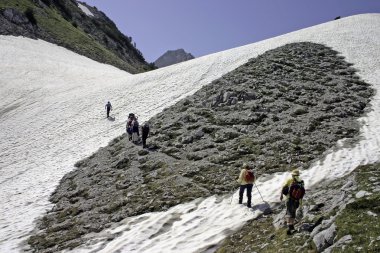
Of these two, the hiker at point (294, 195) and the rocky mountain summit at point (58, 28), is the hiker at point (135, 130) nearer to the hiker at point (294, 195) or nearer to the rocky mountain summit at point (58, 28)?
the hiker at point (294, 195)

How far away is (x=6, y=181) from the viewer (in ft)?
87.6

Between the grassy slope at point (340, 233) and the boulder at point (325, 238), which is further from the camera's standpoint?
the boulder at point (325, 238)

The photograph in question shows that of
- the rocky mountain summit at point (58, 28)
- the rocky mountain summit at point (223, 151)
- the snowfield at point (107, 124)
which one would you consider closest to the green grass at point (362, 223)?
the rocky mountain summit at point (223, 151)

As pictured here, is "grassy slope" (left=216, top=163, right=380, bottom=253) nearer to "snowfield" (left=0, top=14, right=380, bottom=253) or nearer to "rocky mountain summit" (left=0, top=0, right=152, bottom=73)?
"snowfield" (left=0, top=14, right=380, bottom=253)

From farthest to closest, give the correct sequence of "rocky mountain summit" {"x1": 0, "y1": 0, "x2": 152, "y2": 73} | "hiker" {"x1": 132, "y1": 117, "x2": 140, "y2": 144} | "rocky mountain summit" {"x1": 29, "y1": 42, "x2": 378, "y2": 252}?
"rocky mountain summit" {"x1": 0, "y1": 0, "x2": 152, "y2": 73} → "hiker" {"x1": 132, "y1": 117, "x2": 140, "y2": 144} → "rocky mountain summit" {"x1": 29, "y1": 42, "x2": 378, "y2": 252}

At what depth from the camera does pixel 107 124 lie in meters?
35.5

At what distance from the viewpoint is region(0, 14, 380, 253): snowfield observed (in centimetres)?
1672

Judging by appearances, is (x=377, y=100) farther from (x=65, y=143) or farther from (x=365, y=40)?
(x=65, y=143)

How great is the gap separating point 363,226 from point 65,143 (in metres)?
26.1

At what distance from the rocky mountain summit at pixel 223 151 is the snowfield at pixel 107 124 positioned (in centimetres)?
103

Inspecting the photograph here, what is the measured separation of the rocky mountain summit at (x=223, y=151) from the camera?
18.0 meters

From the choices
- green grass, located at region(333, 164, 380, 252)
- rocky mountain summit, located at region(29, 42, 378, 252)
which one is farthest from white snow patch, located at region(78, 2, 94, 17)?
green grass, located at region(333, 164, 380, 252)

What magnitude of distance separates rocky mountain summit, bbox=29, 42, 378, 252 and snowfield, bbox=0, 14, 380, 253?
1.03 m

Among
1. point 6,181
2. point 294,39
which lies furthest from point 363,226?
point 294,39
